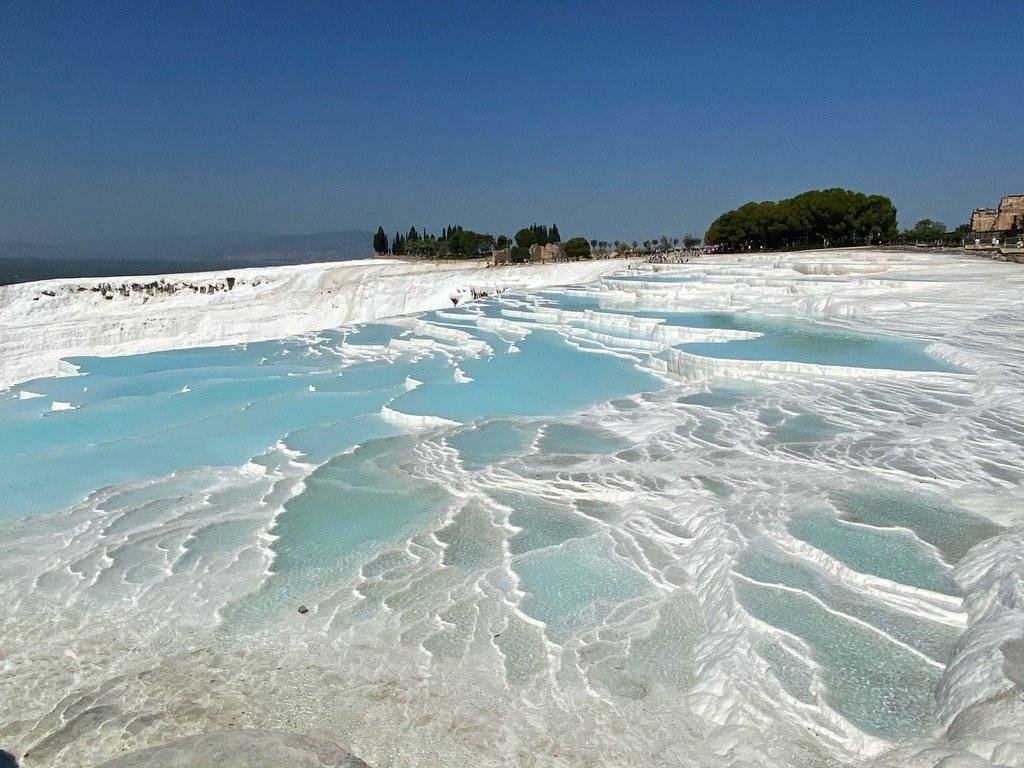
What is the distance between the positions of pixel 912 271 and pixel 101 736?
49.2 feet

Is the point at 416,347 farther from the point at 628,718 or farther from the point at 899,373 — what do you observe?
the point at 628,718

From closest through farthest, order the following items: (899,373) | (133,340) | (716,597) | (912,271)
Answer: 1. (716,597)
2. (899,373)
3. (912,271)
4. (133,340)

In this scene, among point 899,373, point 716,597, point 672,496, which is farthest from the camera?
point 899,373

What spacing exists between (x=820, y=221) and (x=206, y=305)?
74.6ft

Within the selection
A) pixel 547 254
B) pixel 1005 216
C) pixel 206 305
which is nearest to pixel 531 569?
pixel 206 305

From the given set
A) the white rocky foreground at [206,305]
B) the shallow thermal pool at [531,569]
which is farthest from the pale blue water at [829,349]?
the white rocky foreground at [206,305]

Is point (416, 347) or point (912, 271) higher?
point (912, 271)

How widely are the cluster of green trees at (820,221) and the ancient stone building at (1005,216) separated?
3336 mm

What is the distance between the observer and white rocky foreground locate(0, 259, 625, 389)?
579 inches

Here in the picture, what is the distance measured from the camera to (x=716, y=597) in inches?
114

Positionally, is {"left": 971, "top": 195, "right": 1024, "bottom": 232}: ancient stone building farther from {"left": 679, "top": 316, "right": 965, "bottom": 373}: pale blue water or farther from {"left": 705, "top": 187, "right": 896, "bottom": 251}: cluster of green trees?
{"left": 679, "top": 316, "right": 965, "bottom": 373}: pale blue water

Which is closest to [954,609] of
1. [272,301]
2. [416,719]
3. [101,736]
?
[416,719]

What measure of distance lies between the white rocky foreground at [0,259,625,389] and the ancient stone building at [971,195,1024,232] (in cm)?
1668

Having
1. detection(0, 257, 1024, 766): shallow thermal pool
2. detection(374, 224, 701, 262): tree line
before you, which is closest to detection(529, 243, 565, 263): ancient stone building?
detection(374, 224, 701, 262): tree line
